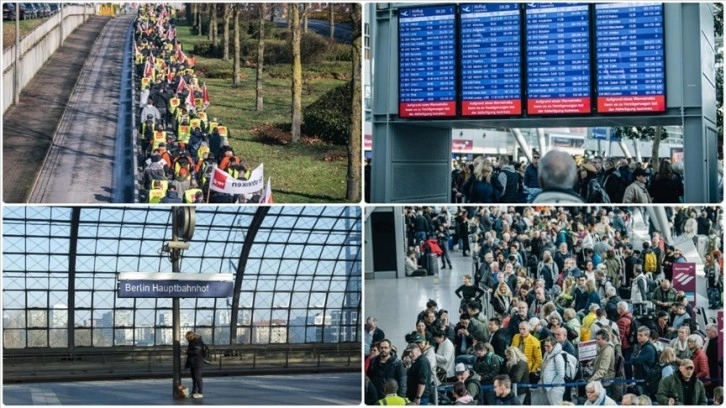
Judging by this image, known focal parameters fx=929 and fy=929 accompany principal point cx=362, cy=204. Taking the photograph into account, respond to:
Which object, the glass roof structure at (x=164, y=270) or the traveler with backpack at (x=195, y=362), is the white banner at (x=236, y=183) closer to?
the traveler with backpack at (x=195, y=362)

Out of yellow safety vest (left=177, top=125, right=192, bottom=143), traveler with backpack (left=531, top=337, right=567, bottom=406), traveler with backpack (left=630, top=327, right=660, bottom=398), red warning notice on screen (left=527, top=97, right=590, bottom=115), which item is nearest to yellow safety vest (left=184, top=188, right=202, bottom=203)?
yellow safety vest (left=177, top=125, right=192, bottom=143)

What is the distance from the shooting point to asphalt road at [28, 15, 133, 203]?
34.0 ft

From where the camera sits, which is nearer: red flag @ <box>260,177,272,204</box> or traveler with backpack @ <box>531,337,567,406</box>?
traveler with backpack @ <box>531,337,567,406</box>

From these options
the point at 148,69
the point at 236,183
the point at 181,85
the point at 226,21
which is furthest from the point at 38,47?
the point at 236,183

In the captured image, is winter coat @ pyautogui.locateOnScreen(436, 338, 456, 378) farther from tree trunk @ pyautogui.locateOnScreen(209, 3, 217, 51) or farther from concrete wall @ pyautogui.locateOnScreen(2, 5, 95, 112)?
concrete wall @ pyautogui.locateOnScreen(2, 5, 95, 112)

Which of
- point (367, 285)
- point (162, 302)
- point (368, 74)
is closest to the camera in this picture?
point (367, 285)

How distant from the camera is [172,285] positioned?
10.4 m

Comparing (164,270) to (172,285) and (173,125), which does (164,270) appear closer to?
(173,125)

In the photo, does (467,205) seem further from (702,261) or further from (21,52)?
(21,52)

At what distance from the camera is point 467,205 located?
11.1 m

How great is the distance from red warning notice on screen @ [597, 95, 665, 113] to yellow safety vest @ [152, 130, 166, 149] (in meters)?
5.38

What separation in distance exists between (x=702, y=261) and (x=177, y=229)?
617 cm

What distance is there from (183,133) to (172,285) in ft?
7.16

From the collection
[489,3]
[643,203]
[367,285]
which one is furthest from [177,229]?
[643,203]
